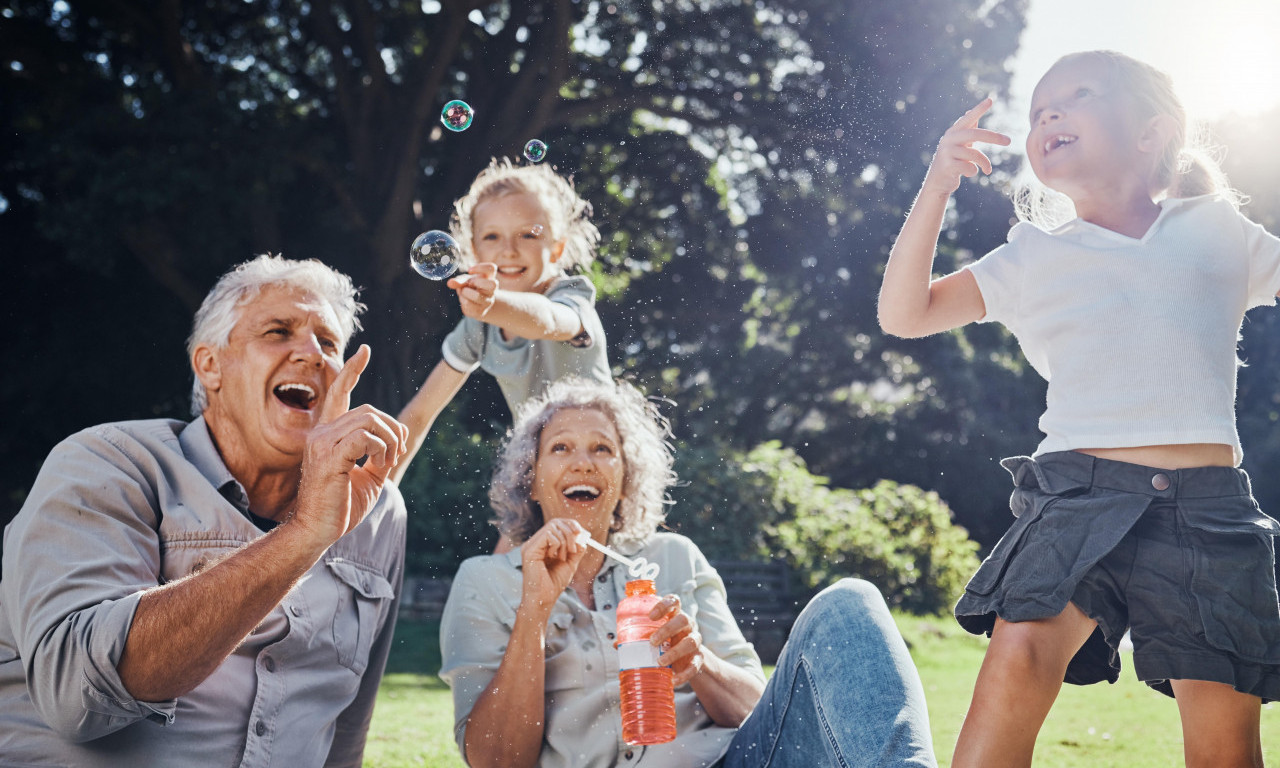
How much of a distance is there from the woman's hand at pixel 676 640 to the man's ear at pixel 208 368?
107cm

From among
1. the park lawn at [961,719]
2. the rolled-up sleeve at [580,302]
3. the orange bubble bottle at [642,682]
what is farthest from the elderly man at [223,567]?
the park lawn at [961,719]

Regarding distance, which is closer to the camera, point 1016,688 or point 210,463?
point 1016,688

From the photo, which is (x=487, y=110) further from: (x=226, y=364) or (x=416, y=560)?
(x=226, y=364)

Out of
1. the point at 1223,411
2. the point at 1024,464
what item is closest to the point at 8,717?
the point at 1024,464

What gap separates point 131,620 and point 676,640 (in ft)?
3.37

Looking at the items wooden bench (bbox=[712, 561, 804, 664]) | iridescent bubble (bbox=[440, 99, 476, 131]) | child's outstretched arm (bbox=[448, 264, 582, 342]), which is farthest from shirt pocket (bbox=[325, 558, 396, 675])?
wooden bench (bbox=[712, 561, 804, 664])

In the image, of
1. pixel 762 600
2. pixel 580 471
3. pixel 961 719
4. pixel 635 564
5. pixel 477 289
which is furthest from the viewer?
pixel 762 600

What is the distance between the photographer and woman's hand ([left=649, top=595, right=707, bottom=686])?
2236 mm

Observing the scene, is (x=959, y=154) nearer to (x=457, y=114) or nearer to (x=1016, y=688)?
(x=1016, y=688)

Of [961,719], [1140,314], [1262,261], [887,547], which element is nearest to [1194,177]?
[1262,261]

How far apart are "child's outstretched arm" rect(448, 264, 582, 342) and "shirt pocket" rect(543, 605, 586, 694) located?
767 mm

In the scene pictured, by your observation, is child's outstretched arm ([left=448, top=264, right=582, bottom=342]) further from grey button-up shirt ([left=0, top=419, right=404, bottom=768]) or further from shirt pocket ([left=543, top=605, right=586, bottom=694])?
shirt pocket ([left=543, top=605, right=586, bottom=694])

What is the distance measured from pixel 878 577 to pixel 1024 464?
7.30m

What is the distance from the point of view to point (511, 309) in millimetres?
2980
